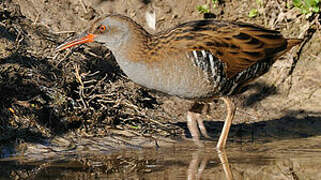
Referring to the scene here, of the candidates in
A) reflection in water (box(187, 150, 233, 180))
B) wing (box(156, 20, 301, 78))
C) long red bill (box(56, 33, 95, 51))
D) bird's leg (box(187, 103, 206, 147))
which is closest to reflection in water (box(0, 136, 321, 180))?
reflection in water (box(187, 150, 233, 180))

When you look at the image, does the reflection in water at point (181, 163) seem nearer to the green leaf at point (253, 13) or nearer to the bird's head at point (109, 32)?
the bird's head at point (109, 32)

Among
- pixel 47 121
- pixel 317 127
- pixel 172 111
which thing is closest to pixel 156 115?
pixel 172 111

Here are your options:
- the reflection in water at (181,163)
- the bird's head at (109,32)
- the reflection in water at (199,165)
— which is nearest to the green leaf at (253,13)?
the reflection in water at (181,163)

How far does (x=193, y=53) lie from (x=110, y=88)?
1702 millimetres

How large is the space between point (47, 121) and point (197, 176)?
2.35 metres

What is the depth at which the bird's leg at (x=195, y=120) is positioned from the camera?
670 centimetres

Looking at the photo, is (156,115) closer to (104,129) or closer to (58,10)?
(104,129)

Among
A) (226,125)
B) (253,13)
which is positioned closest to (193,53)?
(226,125)

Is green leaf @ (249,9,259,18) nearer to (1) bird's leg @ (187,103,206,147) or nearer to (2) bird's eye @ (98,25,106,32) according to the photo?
(1) bird's leg @ (187,103,206,147)

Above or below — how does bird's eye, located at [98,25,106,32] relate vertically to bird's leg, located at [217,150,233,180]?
above

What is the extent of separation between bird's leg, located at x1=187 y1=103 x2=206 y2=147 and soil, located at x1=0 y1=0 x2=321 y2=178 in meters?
0.28

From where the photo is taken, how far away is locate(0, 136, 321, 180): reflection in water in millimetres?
4996

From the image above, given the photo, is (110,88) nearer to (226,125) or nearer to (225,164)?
(226,125)

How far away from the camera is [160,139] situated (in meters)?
6.79
